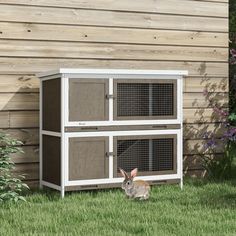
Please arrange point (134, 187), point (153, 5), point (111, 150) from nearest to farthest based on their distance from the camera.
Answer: point (134, 187), point (111, 150), point (153, 5)

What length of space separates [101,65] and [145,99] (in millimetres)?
919

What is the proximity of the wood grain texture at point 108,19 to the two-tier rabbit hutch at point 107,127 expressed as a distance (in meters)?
0.77

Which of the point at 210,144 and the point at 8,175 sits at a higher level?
the point at 210,144

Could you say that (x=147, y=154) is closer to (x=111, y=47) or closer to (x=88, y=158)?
(x=88, y=158)

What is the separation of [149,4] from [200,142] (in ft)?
6.31

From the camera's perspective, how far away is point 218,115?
8.80 metres

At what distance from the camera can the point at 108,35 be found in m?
7.98

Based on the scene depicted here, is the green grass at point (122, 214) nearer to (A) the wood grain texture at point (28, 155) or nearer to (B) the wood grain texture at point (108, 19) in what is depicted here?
(A) the wood grain texture at point (28, 155)

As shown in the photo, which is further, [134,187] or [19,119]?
[19,119]

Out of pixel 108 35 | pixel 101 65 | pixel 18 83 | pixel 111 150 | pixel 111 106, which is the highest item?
pixel 108 35

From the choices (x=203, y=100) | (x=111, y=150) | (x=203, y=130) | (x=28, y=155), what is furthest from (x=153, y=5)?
(x=28, y=155)

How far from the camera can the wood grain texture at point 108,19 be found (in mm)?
7434

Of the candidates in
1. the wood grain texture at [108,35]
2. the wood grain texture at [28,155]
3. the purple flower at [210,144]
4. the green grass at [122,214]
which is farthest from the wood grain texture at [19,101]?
the purple flower at [210,144]

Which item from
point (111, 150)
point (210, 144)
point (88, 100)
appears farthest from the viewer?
point (210, 144)
